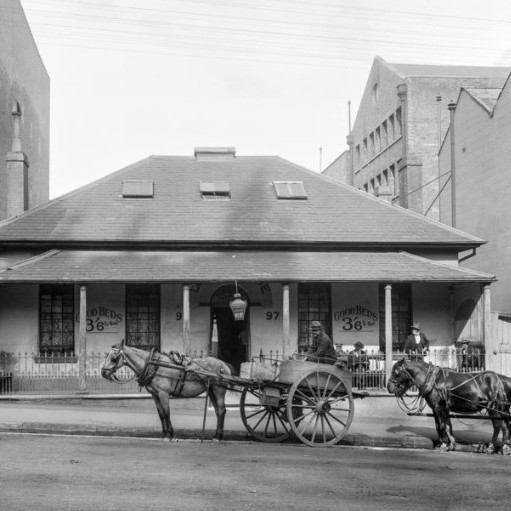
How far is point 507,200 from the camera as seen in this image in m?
28.3

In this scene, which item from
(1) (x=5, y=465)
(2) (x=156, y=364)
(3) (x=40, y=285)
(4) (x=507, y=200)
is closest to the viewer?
(1) (x=5, y=465)

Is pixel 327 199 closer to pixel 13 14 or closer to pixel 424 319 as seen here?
pixel 424 319

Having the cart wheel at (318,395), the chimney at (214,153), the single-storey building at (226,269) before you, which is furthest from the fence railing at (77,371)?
the chimney at (214,153)

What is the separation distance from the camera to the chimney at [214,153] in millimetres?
27250

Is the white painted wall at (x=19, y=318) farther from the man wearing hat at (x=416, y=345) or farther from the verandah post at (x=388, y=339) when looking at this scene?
the man wearing hat at (x=416, y=345)

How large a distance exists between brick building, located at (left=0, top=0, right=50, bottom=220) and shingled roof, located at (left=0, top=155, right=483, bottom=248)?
2.24 metres

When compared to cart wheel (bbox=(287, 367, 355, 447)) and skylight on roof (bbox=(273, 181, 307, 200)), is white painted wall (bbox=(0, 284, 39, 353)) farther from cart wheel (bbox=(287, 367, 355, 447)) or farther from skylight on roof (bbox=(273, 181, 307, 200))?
cart wheel (bbox=(287, 367, 355, 447))

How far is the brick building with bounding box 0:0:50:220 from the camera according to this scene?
82.7 ft

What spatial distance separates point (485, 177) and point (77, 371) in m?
17.1

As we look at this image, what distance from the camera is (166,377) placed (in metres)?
13.5

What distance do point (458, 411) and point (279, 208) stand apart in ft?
38.0

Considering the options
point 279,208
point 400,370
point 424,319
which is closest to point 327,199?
point 279,208

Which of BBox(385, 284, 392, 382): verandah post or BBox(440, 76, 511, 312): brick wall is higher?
BBox(440, 76, 511, 312): brick wall

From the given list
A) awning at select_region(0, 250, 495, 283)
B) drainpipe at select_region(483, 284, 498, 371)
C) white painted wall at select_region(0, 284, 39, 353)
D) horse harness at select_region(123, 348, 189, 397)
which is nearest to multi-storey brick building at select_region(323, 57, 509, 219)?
awning at select_region(0, 250, 495, 283)
